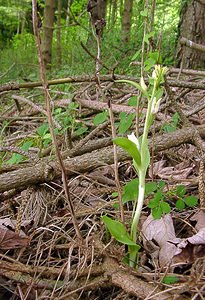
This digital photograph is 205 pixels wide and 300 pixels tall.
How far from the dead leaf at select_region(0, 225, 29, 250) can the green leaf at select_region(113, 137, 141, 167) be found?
20.0 inches

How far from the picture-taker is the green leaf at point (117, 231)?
1152 mm

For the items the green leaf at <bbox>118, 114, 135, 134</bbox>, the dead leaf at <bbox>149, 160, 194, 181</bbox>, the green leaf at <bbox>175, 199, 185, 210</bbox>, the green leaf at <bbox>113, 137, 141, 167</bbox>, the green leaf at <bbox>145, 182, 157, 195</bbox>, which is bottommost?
the dead leaf at <bbox>149, 160, 194, 181</bbox>

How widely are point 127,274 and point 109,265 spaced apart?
0.24ft

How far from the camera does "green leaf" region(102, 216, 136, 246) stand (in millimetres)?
1152

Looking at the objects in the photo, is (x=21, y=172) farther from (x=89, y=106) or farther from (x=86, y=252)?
(x=89, y=106)

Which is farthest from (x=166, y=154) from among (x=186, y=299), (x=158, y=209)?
(x=186, y=299)

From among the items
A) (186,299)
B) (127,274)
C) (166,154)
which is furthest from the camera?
(166,154)

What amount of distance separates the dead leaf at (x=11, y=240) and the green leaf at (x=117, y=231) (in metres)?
0.38

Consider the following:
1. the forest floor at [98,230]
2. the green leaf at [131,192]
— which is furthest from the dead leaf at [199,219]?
the green leaf at [131,192]

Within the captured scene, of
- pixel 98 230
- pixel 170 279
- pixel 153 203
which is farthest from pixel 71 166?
pixel 170 279

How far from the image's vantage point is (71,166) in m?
1.74

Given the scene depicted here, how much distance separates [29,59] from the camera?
859 centimetres

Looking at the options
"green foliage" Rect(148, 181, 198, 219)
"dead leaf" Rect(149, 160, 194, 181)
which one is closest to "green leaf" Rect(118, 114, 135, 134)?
"dead leaf" Rect(149, 160, 194, 181)

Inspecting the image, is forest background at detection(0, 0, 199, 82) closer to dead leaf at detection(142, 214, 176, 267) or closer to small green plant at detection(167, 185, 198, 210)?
small green plant at detection(167, 185, 198, 210)
